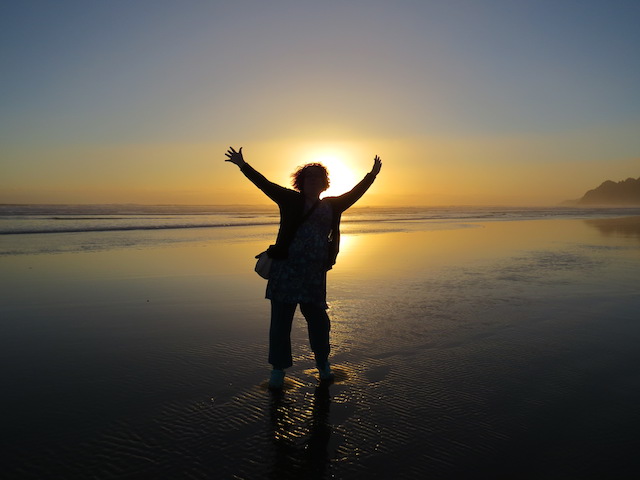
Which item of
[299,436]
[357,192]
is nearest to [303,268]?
[357,192]

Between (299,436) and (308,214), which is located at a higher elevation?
(308,214)

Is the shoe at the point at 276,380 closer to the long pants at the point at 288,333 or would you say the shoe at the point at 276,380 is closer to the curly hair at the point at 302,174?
the long pants at the point at 288,333

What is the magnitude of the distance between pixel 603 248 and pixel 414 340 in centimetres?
1197

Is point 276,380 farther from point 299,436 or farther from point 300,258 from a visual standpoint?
point 300,258

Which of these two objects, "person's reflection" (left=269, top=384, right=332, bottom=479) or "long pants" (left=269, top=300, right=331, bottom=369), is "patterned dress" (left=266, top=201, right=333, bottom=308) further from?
"person's reflection" (left=269, top=384, right=332, bottom=479)

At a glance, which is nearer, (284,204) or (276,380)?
(276,380)

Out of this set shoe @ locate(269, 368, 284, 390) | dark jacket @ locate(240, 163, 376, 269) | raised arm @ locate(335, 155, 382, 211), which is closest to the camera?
shoe @ locate(269, 368, 284, 390)

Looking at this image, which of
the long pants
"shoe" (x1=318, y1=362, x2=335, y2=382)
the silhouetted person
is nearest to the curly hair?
the silhouetted person

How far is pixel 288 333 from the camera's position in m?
4.21

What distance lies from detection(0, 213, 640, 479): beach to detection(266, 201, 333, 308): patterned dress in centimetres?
78

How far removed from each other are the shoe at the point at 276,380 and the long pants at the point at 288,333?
0.24ft

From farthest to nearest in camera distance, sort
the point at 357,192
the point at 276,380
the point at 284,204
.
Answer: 1. the point at 357,192
2. the point at 284,204
3. the point at 276,380

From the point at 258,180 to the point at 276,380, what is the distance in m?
1.73

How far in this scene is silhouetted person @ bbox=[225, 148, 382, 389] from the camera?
4152 millimetres
